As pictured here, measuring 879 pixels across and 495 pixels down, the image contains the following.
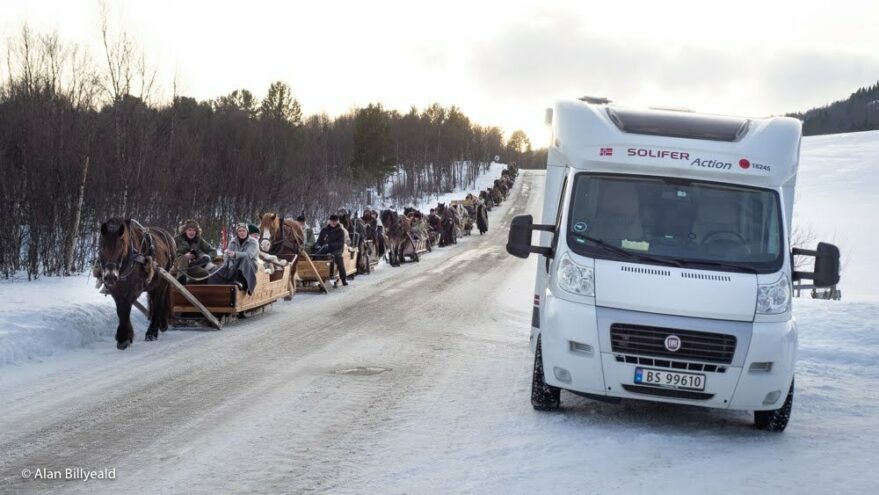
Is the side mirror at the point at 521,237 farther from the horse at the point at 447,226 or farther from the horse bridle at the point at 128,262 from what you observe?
the horse at the point at 447,226

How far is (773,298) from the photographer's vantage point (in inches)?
289

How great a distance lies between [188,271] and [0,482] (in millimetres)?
9059

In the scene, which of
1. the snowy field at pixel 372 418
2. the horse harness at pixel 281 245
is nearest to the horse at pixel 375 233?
the horse harness at pixel 281 245

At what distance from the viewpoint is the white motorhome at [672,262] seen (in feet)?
23.6

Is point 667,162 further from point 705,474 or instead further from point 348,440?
point 348,440

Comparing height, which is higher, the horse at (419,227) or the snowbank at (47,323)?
the horse at (419,227)

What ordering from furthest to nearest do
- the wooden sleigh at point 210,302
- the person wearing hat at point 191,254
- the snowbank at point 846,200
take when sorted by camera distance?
the snowbank at point 846,200 → the person wearing hat at point 191,254 → the wooden sleigh at point 210,302

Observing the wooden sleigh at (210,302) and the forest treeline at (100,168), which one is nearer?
the wooden sleigh at (210,302)

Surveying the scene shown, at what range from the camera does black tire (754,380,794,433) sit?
7633mm

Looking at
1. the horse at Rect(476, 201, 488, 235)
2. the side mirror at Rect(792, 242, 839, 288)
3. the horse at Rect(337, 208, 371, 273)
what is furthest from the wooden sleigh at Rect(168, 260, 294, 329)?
the horse at Rect(476, 201, 488, 235)

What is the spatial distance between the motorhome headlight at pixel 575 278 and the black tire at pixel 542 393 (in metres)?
0.70

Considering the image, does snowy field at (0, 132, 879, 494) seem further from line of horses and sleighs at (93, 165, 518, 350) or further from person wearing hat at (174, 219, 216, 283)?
person wearing hat at (174, 219, 216, 283)

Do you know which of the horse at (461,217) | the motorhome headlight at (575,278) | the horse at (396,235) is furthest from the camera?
the horse at (461,217)

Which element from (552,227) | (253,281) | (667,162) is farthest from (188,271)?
(667,162)
